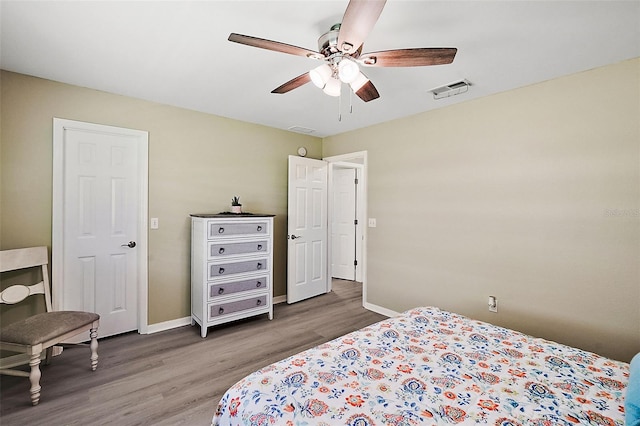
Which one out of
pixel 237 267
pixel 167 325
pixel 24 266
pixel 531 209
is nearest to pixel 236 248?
Answer: pixel 237 267

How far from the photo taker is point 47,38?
1877 millimetres

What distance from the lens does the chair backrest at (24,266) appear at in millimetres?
2186

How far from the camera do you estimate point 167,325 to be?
3137mm

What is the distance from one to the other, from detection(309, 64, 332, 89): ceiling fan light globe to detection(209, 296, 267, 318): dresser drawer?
245 cm

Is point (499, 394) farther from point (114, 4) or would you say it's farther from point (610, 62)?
point (114, 4)

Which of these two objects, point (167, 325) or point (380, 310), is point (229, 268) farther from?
point (380, 310)

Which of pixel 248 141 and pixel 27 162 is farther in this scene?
pixel 248 141

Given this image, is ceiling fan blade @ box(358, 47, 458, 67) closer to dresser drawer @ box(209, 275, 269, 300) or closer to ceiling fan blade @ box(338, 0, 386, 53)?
ceiling fan blade @ box(338, 0, 386, 53)

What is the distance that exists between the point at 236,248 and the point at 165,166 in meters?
1.19

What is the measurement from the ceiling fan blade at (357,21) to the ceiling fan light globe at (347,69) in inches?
2.3

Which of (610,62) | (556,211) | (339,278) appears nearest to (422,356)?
(556,211)

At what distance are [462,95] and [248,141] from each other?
2.55 meters

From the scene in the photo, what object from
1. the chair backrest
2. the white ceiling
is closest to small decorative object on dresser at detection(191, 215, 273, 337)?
the chair backrest

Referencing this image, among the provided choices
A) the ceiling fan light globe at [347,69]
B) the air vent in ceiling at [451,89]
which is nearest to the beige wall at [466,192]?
the air vent in ceiling at [451,89]
